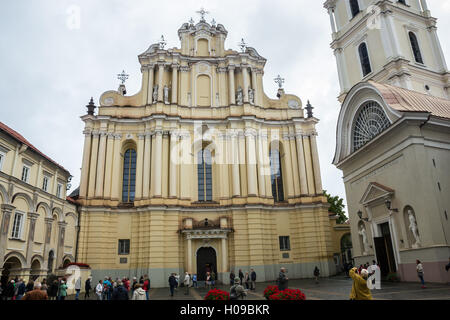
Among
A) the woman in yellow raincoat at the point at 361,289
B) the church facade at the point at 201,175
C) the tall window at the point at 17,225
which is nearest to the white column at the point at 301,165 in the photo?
the church facade at the point at 201,175

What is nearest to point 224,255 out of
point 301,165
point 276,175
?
point 276,175

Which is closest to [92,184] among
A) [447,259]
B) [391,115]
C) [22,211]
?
[22,211]

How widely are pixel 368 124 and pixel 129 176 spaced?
70.8 ft

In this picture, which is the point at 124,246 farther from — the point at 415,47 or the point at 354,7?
the point at 415,47

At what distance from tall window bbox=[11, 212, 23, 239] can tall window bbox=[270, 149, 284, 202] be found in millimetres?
21561

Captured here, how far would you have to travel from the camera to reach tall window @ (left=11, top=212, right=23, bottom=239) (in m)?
20.4

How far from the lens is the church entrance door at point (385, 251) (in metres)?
20.3

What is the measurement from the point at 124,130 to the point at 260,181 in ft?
46.0

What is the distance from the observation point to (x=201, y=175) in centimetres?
3291

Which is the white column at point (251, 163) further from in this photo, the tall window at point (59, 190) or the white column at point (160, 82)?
the tall window at point (59, 190)

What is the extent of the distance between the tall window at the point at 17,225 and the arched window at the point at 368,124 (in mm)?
22170

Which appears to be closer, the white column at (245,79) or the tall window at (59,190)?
the tall window at (59,190)

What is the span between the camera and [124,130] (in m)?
33.0
